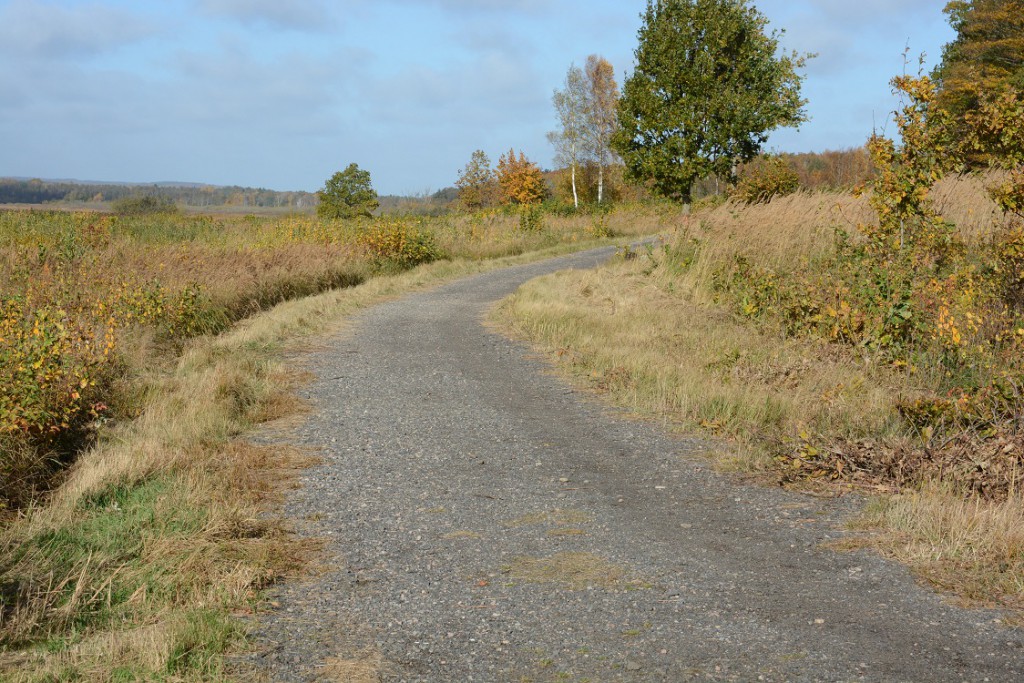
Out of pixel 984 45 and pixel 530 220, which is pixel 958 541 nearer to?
pixel 530 220

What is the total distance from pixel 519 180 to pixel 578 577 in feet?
190

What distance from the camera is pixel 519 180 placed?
60.7 m

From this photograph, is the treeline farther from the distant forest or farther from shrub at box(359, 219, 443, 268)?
shrub at box(359, 219, 443, 268)

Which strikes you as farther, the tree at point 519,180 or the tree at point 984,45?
the tree at point 519,180

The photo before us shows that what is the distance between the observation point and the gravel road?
3.43 m

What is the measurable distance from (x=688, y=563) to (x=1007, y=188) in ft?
20.8

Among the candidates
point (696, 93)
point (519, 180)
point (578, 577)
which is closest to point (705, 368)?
point (578, 577)

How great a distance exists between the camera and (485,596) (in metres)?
4.08

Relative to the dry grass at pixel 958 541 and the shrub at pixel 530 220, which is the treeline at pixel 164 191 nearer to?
the shrub at pixel 530 220

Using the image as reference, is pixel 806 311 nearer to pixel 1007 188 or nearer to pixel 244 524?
pixel 1007 188

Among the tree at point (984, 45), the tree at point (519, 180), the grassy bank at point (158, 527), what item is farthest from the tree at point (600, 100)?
the grassy bank at point (158, 527)

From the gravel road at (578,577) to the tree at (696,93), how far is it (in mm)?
22424

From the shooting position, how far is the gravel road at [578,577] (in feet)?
11.3

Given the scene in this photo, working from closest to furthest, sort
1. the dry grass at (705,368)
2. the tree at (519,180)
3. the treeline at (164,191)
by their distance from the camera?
the dry grass at (705,368) → the tree at (519,180) → the treeline at (164,191)
